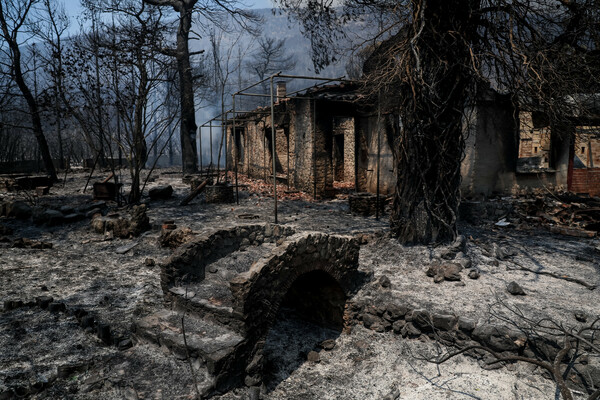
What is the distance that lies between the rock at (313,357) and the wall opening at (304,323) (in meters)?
0.07

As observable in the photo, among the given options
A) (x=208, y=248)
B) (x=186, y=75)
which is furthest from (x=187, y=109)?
(x=208, y=248)

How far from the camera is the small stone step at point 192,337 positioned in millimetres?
3839

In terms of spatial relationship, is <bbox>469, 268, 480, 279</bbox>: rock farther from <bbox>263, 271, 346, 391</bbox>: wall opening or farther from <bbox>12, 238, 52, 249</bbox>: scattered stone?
<bbox>12, 238, 52, 249</bbox>: scattered stone

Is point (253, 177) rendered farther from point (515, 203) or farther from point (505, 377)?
point (505, 377)

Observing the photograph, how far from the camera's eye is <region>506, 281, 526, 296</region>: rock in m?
5.18

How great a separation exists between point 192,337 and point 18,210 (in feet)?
29.1

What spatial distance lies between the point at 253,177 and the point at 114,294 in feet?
47.6

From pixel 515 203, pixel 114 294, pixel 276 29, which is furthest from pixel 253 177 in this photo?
pixel 276 29

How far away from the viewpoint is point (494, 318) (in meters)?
4.80

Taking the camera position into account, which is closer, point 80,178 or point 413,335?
point 413,335

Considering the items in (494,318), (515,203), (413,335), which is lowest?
(413,335)

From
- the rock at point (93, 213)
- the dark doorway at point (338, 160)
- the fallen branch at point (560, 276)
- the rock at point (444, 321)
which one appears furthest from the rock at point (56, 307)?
the dark doorway at point (338, 160)

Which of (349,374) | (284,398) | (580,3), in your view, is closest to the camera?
(284,398)

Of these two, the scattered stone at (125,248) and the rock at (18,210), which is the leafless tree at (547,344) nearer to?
the scattered stone at (125,248)
